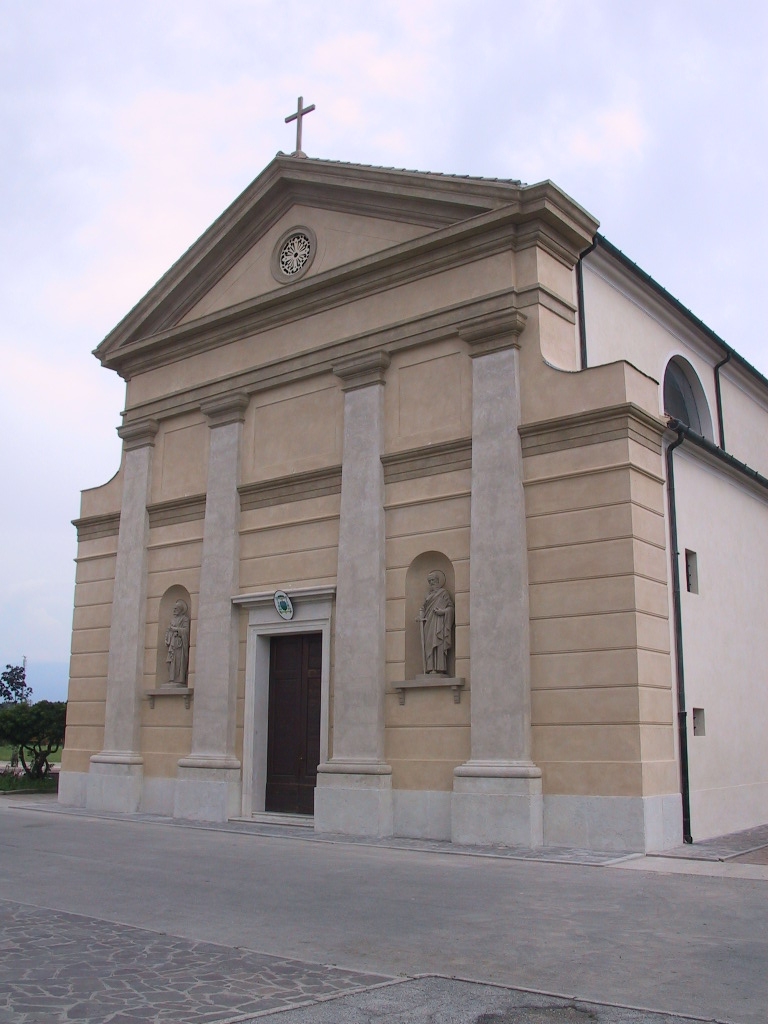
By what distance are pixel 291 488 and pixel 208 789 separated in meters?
5.57

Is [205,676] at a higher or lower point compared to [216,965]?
higher

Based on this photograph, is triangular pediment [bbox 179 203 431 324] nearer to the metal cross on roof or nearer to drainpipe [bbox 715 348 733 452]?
the metal cross on roof

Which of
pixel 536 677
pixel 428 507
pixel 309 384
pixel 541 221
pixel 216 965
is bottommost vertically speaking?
pixel 216 965

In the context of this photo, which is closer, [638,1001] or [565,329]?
[638,1001]

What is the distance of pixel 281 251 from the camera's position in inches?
782

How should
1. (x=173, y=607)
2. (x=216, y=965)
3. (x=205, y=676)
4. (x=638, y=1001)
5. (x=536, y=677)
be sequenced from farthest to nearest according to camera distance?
(x=173, y=607) < (x=205, y=676) < (x=536, y=677) < (x=216, y=965) < (x=638, y=1001)

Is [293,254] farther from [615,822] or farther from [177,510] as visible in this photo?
[615,822]

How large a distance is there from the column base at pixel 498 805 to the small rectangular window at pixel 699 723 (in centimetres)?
264

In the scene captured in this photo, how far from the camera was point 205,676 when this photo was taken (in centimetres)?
1881

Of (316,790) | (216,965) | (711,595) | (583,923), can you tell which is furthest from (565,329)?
(216,965)

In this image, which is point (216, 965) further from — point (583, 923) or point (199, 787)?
point (199, 787)

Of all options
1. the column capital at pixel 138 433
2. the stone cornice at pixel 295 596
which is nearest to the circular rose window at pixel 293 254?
the column capital at pixel 138 433

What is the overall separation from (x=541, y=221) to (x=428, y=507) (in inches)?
190

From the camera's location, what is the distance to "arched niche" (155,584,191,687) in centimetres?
2016
